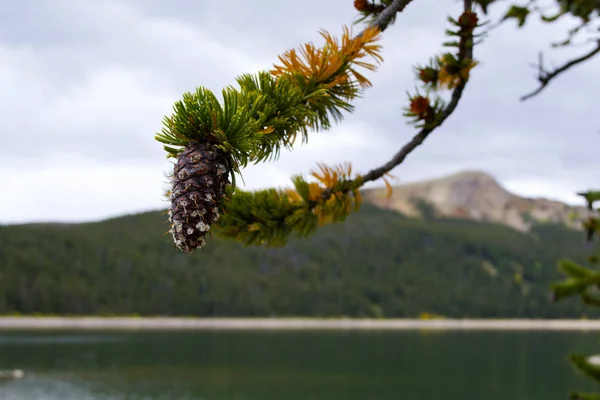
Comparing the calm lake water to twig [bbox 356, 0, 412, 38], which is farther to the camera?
the calm lake water

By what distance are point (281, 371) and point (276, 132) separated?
277ft

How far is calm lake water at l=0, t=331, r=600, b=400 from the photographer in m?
63.6

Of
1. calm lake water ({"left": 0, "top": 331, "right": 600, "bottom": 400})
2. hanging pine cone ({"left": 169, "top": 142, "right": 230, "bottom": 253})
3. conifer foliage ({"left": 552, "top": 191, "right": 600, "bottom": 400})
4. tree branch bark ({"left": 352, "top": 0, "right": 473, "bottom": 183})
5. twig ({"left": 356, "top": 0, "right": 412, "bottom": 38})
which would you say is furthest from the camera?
calm lake water ({"left": 0, "top": 331, "right": 600, "bottom": 400})

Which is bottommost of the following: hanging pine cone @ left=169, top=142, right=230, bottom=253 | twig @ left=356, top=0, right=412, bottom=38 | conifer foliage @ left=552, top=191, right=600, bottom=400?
conifer foliage @ left=552, top=191, right=600, bottom=400

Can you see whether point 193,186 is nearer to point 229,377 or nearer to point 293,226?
point 293,226

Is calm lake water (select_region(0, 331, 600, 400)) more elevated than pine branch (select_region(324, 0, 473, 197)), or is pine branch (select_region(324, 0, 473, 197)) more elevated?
pine branch (select_region(324, 0, 473, 197))

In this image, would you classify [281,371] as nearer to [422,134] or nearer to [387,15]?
[422,134]

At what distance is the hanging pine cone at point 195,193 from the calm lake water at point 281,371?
5919 centimetres

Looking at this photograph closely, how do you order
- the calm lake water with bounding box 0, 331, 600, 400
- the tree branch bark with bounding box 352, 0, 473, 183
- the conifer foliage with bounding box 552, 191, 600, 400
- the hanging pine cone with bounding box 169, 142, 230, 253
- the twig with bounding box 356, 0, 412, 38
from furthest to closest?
the calm lake water with bounding box 0, 331, 600, 400 < the tree branch bark with bounding box 352, 0, 473, 183 < the twig with bounding box 356, 0, 412, 38 < the hanging pine cone with bounding box 169, 142, 230, 253 < the conifer foliage with bounding box 552, 191, 600, 400

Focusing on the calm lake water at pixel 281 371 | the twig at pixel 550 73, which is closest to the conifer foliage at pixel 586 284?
the twig at pixel 550 73

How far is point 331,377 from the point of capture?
7681 cm

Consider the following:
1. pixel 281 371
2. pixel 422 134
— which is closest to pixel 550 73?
pixel 422 134

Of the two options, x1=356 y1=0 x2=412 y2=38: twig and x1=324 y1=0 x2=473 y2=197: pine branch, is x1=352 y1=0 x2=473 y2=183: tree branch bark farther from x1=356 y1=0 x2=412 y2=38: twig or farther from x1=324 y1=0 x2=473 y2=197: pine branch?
x1=356 y1=0 x2=412 y2=38: twig

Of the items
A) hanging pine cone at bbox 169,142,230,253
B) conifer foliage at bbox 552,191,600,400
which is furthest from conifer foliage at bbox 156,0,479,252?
conifer foliage at bbox 552,191,600,400
